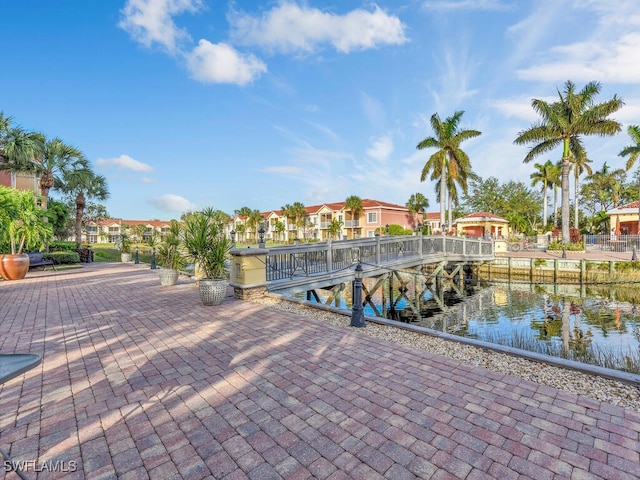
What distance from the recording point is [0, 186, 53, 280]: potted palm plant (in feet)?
38.1

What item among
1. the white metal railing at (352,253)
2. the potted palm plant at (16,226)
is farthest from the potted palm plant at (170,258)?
the potted palm plant at (16,226)

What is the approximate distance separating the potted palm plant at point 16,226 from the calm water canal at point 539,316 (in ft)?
42.2

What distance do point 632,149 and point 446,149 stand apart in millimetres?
14078

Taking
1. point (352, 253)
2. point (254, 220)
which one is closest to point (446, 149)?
point (352, 253)

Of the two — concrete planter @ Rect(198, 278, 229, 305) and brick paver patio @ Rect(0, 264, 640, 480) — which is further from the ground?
concrete planter @ Rect(198, 278, 229, 305)

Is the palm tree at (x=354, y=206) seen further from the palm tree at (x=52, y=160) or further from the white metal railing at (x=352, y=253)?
the palm tree at (x=52, y=160)

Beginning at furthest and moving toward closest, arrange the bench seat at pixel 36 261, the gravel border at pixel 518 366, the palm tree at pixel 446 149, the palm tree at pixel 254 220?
the palm tree at pixel 254 220 < the palm tree at pixel 446 149 < the bench seat at pixel 36 261 < the gravel border at pixel 518 366

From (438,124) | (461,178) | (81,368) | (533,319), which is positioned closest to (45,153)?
(81,368)

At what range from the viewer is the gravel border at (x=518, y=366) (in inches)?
129

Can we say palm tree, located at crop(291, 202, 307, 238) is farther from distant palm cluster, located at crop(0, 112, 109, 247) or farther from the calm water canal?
the calm water canal

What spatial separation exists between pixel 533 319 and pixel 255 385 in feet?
37.5

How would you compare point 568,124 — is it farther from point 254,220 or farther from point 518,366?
point 254,220

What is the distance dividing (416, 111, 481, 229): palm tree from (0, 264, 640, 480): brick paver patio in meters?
25.0

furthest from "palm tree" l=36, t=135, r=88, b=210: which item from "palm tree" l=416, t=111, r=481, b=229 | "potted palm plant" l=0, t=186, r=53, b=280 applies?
"palm tree" l=416, t=111, r=481, b=229
